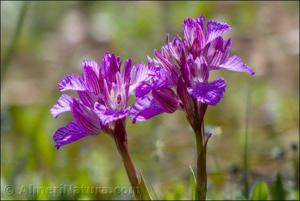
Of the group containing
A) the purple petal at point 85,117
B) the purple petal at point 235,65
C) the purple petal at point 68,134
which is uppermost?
the purple petal at point 235,65

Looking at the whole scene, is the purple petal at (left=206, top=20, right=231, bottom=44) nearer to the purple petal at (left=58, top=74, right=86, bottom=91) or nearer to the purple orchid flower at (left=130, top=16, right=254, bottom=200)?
the purple orchid flower at (left=130, top=16, right=254, bottom=200)

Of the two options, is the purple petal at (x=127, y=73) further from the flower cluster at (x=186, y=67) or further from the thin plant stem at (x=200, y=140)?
the thin plant stem at (x=200, y=140)

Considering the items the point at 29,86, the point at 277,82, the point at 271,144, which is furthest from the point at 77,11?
the point at 271,144

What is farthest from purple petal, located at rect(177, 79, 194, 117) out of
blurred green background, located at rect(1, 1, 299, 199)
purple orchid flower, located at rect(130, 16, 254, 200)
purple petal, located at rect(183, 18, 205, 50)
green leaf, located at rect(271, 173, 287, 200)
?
green leaf, located at rect(271, 173, 287, 200)

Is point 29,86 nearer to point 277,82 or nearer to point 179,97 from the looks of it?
point 277,82

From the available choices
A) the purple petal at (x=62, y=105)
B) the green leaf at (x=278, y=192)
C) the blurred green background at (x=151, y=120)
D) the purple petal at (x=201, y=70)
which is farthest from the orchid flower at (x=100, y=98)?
the green leaf at (x=278, y=192)

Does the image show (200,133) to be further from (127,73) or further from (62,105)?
(62,105)
